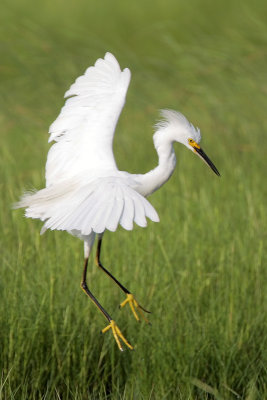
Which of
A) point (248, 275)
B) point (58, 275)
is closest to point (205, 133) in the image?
point (248, 275)

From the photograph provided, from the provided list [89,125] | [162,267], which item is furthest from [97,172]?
[162,267]

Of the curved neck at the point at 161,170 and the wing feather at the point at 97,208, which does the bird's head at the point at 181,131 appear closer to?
the curved neck at the point at 161,170

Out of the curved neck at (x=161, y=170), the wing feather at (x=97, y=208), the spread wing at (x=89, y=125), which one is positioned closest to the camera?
the wing feather at (x=97, y=208)

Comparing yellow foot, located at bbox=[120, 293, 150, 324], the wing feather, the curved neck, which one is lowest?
yellow foot, located at bbox=[120, 293, 150, 324]

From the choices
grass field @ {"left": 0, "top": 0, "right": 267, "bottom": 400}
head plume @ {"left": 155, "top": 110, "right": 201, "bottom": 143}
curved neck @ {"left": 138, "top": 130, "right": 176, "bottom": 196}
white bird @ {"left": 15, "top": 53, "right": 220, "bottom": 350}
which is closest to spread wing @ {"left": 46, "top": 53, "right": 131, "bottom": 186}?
white bird @ {"left": 15, "top": 53, "right": 220, "bottom": 350}

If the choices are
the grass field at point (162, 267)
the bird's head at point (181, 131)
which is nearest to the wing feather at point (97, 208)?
→ the bird's head at point (181, 131)

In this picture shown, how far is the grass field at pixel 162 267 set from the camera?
2838mm

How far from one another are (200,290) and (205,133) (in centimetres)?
→ 258

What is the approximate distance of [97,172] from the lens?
2.57m

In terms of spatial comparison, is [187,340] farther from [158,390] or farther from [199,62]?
[199,62]

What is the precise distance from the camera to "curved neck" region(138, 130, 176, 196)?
2641 millimetres

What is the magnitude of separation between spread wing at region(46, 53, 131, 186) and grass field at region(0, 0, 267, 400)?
1.56 feet

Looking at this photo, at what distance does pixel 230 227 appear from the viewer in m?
3.79

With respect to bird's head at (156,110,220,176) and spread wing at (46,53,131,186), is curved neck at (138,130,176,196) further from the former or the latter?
spread wing at (46,53,131,186)
